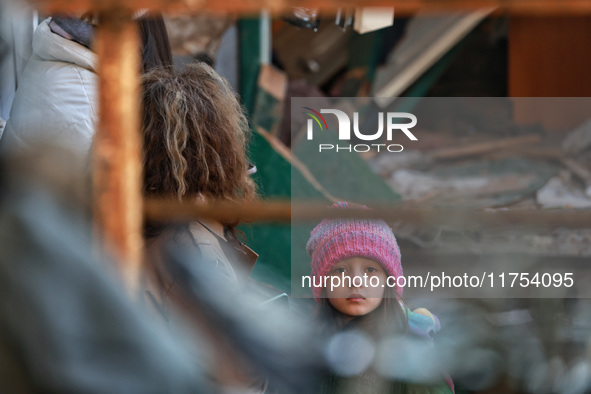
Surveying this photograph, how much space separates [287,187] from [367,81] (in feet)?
3.85

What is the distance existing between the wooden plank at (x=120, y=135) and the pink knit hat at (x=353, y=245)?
78 cm

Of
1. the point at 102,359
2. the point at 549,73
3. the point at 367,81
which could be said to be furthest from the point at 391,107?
the point at 102,359

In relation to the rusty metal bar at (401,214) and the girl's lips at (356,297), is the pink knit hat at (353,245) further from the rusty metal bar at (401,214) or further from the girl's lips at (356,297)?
the rusty metal bar at (401,214)

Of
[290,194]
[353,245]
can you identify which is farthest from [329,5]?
[290,194]

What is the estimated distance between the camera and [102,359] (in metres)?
0.57

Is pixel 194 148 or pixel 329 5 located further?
pixel 194 148

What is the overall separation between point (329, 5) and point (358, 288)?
35.2 inches

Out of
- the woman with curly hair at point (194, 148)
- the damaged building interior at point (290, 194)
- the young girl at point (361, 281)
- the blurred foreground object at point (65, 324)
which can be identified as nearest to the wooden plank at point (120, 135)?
the damaged building interior at point (290, 194)

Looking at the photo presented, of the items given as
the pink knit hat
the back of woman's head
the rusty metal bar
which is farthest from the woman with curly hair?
the rusty metal bar

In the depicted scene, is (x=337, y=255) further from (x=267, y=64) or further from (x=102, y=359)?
(x=267, y=64)

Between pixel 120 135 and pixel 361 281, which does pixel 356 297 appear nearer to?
pixel 361 281

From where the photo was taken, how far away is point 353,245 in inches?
59.3

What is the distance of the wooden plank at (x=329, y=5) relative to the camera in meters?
0.69

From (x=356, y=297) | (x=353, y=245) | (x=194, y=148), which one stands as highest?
(x=194, y=148)
